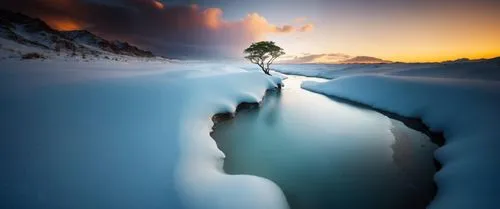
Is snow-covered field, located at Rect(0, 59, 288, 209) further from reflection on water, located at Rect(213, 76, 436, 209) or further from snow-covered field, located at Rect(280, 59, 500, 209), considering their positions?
snow-covered field, located at Rect(280, 59, 500, 209)

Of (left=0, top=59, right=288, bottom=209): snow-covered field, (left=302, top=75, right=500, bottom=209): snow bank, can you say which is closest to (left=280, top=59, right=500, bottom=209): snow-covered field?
(left=302, top=75, right=500, bottom=209): snow bank

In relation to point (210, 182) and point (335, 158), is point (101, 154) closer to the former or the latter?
point (210, 182)

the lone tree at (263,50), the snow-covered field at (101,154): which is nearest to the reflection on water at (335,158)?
the snow-covered field at (101,154)

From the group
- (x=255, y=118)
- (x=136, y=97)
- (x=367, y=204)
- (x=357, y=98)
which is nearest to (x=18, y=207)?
(x=136, y=97)

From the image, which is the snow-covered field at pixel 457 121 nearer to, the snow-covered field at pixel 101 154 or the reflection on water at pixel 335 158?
the reflection on water at pixel 335 158

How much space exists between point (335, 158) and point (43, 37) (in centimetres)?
11190

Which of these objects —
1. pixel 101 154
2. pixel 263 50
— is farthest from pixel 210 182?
pixel 263 50

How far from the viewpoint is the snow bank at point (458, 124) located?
6691mm

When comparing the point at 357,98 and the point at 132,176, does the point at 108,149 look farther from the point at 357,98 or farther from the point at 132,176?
the point at 357,98

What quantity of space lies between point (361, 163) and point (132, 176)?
9410mm

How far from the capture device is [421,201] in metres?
7.67

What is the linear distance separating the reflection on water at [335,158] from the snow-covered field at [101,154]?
5.44ft

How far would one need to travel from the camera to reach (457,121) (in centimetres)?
1333

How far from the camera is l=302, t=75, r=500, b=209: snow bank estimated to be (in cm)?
669
